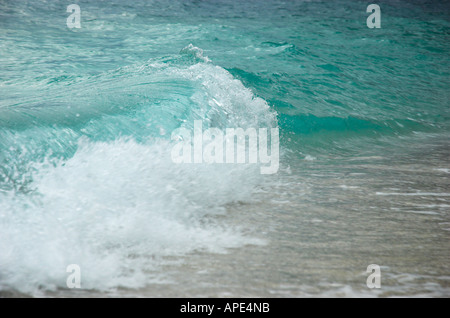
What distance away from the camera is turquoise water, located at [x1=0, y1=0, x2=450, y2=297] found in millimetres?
1913

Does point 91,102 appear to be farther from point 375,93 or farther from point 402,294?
point 375,93

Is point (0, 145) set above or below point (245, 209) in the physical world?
above

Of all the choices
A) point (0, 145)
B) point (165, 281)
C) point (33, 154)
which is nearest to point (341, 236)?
point (165, 281)

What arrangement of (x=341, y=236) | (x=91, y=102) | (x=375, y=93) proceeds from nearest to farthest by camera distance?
1. (x=341, y=236)
2. (x=91, y=102)
3. (x=375, y=93)

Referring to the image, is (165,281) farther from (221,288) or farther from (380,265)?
(380,265)

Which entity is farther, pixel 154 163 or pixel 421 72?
pixel 421 72

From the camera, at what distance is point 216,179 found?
307cm

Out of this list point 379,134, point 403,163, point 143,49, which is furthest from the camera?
Result: point 143,49

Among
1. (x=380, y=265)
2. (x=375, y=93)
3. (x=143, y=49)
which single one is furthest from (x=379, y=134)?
(x=143, y=49)

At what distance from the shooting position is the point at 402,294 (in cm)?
177

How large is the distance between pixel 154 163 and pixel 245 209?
0.83 metres

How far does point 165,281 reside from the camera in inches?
71.9

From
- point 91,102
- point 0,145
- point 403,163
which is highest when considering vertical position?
point 91,102

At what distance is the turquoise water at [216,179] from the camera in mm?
1913
